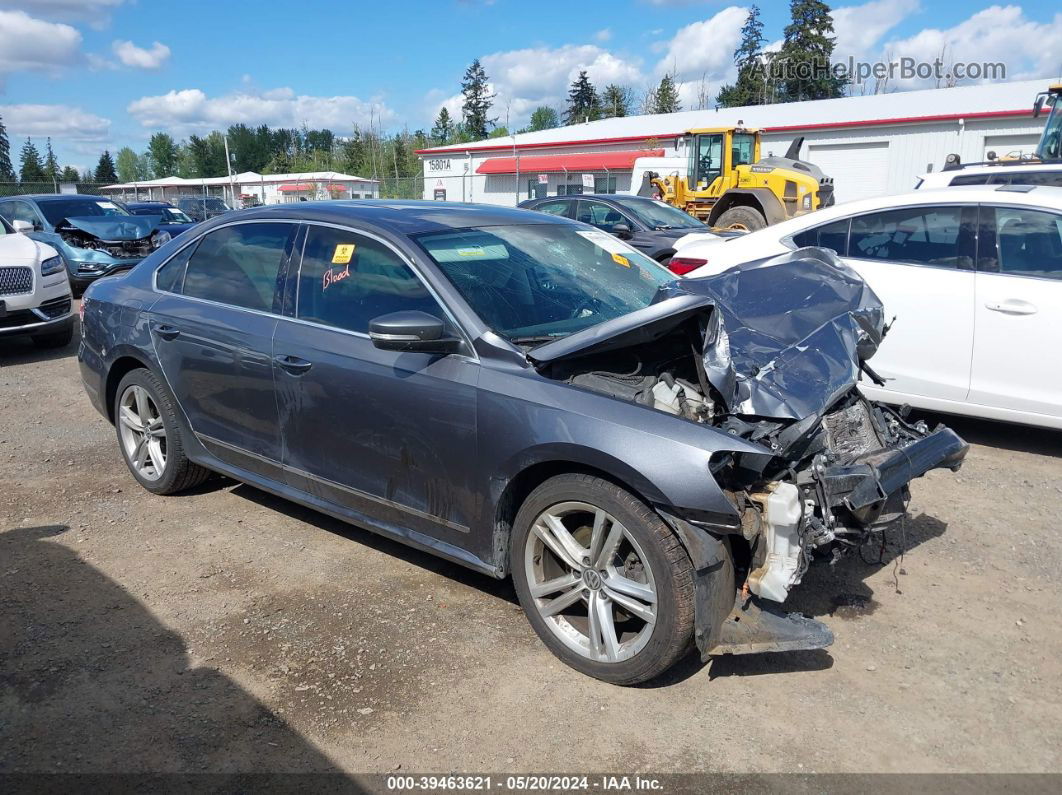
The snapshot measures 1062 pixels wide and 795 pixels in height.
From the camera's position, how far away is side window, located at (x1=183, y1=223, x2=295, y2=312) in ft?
14.0

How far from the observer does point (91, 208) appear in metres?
14.8

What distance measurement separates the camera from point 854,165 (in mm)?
30156

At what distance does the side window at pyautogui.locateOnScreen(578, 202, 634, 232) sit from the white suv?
7.23 m

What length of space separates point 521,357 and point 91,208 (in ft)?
46.8

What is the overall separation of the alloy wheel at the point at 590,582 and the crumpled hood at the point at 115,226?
43.5 ft

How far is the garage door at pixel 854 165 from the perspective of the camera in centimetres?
2938

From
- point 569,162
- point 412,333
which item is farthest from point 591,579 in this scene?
point 569,162

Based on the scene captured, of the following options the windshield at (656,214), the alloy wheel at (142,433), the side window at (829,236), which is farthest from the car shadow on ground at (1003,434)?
the windshield at (656,214)

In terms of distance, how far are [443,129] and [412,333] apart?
10092 centimetres

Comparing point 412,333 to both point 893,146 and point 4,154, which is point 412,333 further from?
point 4,154

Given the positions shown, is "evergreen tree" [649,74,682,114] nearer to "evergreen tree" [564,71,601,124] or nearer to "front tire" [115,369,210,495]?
"evergreen tree" [564,71,601,124]

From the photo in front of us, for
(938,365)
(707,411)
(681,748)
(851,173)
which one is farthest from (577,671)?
(851,173)

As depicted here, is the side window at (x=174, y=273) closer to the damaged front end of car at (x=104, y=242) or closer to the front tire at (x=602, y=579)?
the front tire at (x=602, y=579)

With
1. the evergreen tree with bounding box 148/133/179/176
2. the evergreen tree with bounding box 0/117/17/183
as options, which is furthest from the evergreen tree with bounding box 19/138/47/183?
the evergreen tree with bounding box 148/133/179/176
